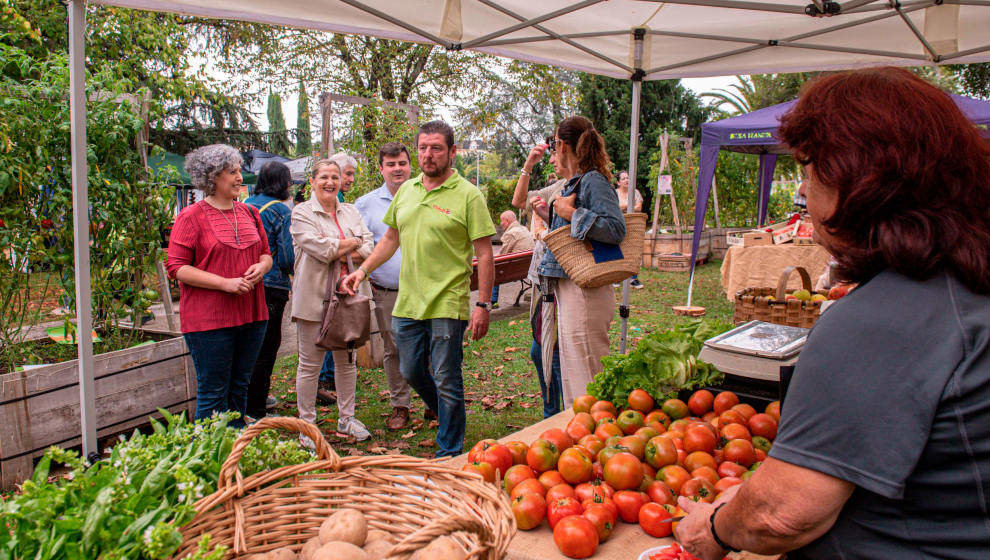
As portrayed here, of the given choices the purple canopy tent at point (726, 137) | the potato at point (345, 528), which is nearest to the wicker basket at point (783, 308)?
the purple canopy tent at point (726, 137)

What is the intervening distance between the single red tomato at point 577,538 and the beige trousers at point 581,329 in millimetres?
2005

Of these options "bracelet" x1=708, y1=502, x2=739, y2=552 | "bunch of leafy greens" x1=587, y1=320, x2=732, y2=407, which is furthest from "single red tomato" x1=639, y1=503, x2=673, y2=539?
"bunch of leafy greens" x1=587, y1=320, x2=732, y2=407

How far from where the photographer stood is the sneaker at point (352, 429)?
178 inches

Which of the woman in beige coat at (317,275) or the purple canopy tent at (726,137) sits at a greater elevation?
the purple canopy tent at (726,137)

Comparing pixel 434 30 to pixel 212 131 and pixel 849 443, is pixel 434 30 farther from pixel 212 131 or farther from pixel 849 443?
pixel 212 131

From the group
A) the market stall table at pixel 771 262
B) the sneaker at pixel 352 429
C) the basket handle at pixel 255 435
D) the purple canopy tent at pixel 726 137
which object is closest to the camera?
the basket handle at pixel 255 435

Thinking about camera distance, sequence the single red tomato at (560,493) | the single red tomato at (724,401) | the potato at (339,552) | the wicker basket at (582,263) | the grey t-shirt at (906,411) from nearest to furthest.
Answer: the grey t-shirt at (906,411) → the potato at (339,552) → the single red tomato at (560,493) → the single red tomato at (724,401) → the wicker basket at (582,263)

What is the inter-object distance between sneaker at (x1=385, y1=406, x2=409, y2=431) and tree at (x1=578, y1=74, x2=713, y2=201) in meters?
19.9

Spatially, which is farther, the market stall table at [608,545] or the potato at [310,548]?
the market stall table at [608,545]

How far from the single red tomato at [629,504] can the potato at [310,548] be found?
37.6 inches

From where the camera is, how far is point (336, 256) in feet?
14.6

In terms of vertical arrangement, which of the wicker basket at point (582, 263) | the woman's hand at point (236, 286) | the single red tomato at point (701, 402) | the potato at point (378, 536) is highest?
the wicker basket at point (582, 263)

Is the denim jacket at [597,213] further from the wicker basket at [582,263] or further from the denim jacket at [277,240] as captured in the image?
the denim jacket at [277,240]

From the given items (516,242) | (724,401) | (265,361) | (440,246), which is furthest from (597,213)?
(516,242)
